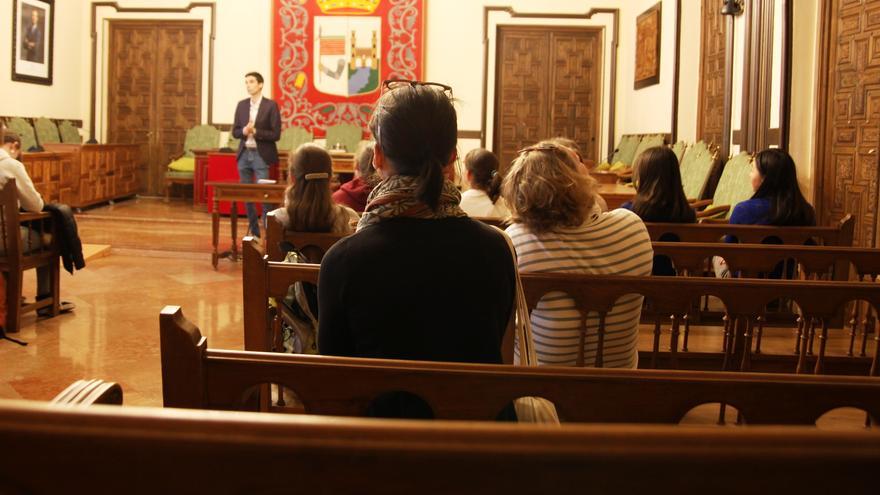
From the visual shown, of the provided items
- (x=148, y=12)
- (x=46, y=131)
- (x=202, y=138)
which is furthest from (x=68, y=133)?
(x=148, y=12)

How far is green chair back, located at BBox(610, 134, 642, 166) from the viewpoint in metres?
10.2

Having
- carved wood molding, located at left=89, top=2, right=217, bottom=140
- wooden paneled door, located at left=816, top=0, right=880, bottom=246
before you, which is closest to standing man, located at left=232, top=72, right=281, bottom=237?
carved wood molding, located at left=89, top=2, right=217, bottom=140

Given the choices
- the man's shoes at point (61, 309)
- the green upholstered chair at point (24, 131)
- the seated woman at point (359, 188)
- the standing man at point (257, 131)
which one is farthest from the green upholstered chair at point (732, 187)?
the green upholstered chair at point (24, 131)

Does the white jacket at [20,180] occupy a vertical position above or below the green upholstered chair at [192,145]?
below

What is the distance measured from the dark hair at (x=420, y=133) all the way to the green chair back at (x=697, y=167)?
5.90m

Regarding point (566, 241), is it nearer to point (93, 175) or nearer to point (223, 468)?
point (223, 468)

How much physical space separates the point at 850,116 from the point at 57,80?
398 inches

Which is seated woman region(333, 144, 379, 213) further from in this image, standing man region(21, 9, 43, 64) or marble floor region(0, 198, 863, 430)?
standing man region(21, 9, 43, 64)

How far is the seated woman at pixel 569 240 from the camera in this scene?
89.9 inches

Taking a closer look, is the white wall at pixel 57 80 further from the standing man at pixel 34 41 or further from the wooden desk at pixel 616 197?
the wooden desk at pixel 616 197

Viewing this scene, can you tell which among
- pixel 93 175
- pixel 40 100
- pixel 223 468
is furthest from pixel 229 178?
pixel 223 468

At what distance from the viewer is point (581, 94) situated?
12.2 metres

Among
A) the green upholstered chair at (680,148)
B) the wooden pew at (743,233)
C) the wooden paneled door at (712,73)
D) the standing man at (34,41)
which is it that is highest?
the standing man at (34,41)

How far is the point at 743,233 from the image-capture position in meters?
4.03
